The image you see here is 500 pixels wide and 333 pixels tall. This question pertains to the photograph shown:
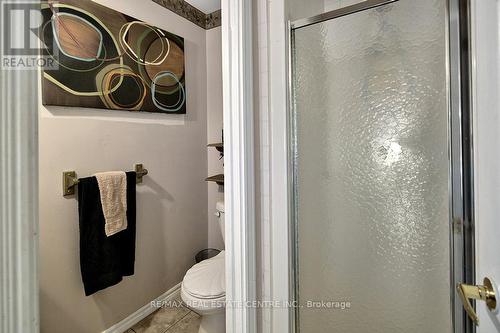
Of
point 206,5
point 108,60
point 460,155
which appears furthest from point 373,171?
point 206,5

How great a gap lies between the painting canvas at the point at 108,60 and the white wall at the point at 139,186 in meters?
0.07

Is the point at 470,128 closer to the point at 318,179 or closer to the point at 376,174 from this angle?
the point at 376,174

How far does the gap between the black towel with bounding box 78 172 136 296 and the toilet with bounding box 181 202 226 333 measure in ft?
1.53

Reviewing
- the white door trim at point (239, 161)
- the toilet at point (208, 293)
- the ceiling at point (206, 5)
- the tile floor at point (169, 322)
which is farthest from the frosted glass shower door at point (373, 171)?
the ceiling at point (206, 5)

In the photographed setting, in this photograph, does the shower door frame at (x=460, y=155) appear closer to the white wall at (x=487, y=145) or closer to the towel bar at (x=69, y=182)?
the white wall at (x=487, y=145)

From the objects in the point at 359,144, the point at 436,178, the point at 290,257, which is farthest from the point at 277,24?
the point at 290,257

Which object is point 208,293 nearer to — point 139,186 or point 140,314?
point 140,314

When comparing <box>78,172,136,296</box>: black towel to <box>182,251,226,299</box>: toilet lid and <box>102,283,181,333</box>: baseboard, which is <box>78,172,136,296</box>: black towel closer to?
<box>102,283,181,333</box>: baseboard

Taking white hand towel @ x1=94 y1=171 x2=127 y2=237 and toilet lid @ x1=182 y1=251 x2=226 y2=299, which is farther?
white hand towel @ x1=94 y1=171 x2=127 y2=237

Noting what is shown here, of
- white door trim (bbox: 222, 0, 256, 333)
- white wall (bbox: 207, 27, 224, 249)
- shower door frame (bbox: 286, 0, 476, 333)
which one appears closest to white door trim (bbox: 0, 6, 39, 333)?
white door trim (bbox: 222, 0, 256, 333)

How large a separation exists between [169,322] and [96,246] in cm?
80

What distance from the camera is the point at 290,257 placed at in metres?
1.01

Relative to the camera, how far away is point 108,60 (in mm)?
1566

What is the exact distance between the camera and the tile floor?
5.66ft
